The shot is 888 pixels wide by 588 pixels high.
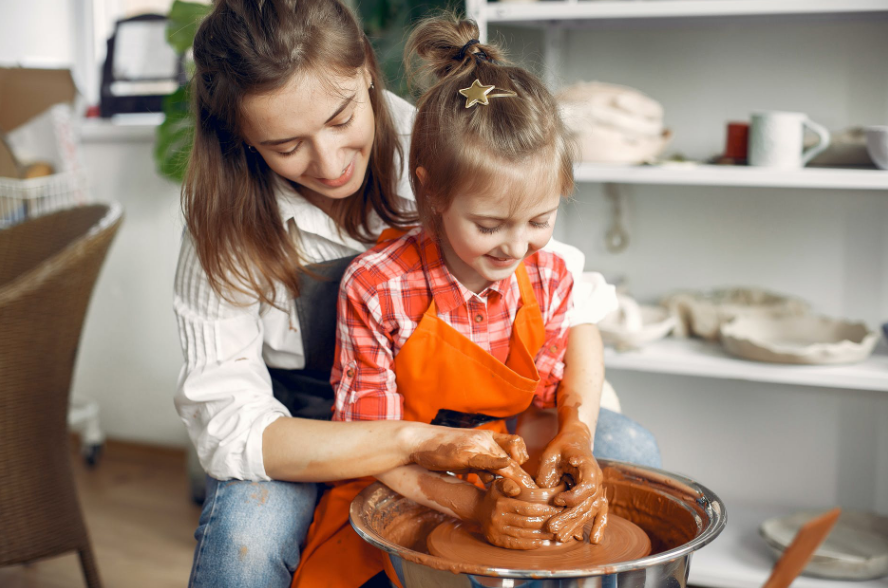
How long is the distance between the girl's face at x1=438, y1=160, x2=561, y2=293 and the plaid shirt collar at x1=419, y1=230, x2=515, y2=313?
6 cm

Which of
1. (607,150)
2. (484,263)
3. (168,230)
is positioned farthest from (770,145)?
(168,230)

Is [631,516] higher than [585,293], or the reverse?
[585,293]

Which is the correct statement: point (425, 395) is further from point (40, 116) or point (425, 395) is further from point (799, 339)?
point (40, 116)

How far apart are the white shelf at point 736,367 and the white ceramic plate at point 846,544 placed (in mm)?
318

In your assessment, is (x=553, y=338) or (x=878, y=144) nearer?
(x=553, y=338)

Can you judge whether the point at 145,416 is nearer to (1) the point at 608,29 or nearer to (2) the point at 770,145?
(1) the point at 608,29

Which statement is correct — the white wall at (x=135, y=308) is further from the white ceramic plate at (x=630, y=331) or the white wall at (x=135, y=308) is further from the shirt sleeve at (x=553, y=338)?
the shirt sleeve at (x=553, y=338)

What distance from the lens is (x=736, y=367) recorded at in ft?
5.21

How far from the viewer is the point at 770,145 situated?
1516 millimetres

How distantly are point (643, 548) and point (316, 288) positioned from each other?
54 centimetres

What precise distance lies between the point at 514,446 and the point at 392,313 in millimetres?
235

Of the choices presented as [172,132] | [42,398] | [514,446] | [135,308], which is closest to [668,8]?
[514,446]

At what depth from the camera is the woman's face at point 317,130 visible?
96 centimetres

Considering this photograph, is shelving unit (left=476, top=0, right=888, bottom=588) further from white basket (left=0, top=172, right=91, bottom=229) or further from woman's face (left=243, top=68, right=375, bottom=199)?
white basket (left=0, top=172, right=91, bottom=229)
